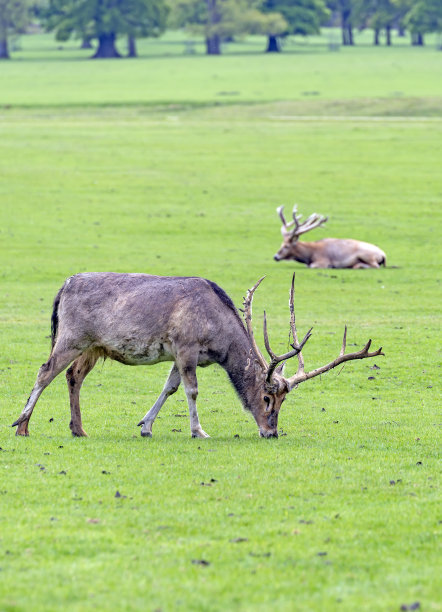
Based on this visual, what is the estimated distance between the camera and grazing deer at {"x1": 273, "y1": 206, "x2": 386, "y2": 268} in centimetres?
2973

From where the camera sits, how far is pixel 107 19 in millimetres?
125375

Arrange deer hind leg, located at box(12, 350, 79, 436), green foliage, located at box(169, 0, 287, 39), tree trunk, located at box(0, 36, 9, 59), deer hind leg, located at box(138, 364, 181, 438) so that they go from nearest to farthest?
deer hind leg, located at box(12, 350, 79, 436)
deer hind leg, located at box(138, 364, 181, 438)
tree trunk, located at box(0, 36, 9, 59)
green foliage, located at box(169, 0, 287, 39)

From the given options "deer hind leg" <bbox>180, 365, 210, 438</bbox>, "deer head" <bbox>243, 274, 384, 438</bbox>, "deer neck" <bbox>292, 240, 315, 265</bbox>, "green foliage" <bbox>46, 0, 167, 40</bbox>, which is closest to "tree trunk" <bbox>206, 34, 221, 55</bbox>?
"green foliage" <bbox>46, 0, 167, 40</bbox>

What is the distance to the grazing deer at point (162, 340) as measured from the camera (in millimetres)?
12992

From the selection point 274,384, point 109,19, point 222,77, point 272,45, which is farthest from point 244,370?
point 272,45

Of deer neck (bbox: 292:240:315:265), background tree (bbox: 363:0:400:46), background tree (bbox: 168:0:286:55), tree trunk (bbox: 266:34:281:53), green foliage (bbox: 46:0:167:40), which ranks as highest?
deer neck (bbox: 292:240:315:265)

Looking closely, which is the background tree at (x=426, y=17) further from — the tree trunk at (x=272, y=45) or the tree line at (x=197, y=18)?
the tree trunk at (x=272, y=45)

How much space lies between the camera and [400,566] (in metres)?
8.09

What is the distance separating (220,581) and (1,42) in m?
135

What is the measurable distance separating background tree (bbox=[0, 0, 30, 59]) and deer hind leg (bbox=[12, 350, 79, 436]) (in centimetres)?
12202

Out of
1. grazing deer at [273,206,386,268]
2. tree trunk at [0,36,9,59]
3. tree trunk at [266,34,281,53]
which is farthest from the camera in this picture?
tree trunk at [266,34,281,53]

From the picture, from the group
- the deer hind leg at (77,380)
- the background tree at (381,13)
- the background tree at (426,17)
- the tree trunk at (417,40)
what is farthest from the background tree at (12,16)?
the deer hind leg at (77,380)

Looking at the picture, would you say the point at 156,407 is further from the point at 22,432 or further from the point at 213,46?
the point at 213,46

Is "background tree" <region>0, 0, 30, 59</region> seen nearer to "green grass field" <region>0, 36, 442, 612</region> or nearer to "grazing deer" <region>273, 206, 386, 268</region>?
"green grass field" <region>0, 36, 442, 612</region>
